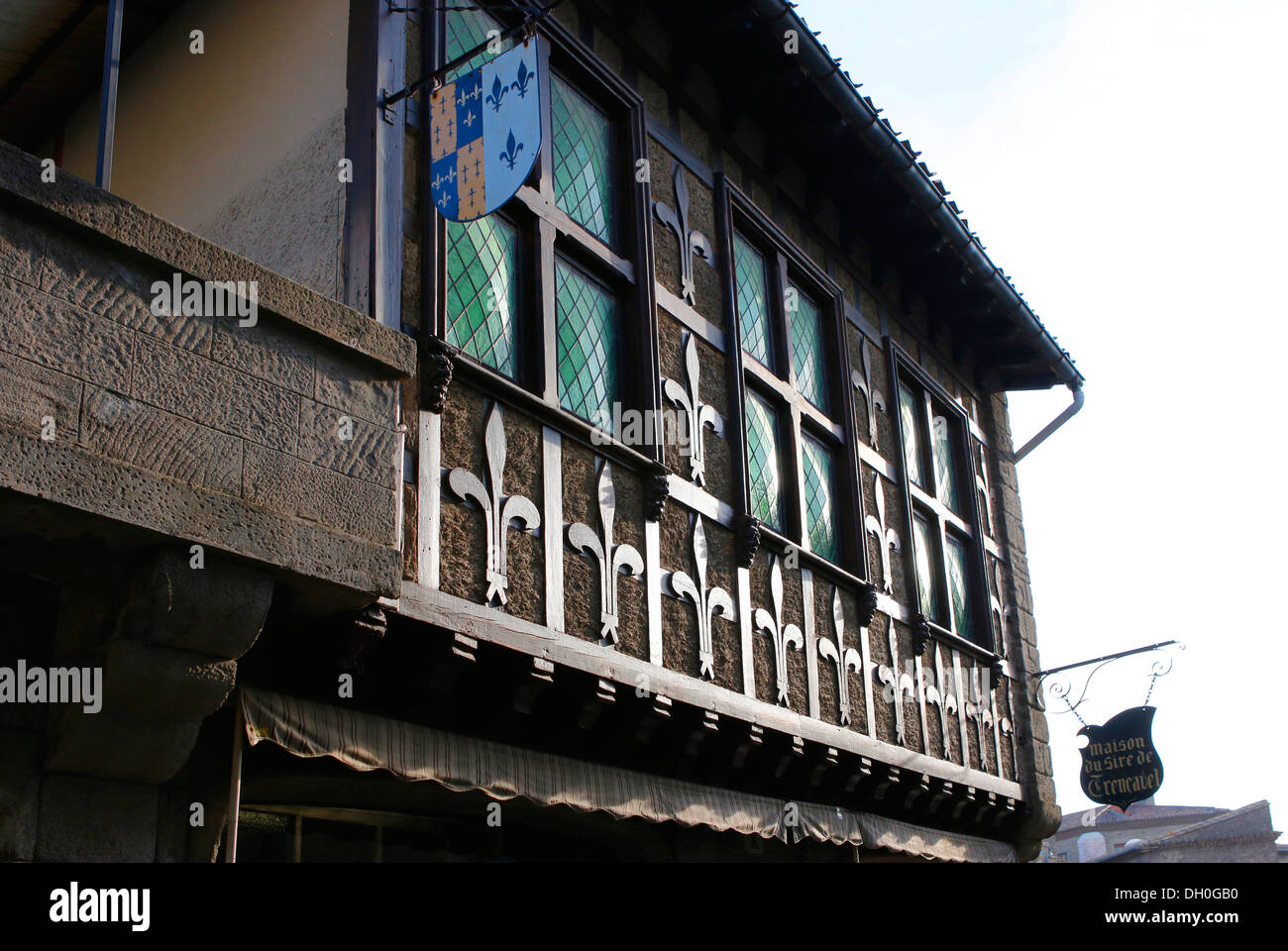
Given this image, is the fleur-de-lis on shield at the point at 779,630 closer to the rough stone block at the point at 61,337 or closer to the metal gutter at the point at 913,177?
the metal gutter at the point at 913,177

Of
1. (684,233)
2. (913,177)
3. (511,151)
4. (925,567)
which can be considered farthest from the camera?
(925,567)

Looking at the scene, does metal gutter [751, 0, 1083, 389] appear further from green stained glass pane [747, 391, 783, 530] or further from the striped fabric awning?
the striped fabric awning

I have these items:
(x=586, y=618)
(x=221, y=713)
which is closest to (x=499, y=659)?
(x=586, y=618)

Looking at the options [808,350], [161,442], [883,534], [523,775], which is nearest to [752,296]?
[808,350]

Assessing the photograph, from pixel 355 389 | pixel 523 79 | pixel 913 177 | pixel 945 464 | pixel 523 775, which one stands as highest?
pixel 913 177

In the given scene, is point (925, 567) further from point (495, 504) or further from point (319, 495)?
point (319, 495)

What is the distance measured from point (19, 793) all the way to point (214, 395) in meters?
1.36

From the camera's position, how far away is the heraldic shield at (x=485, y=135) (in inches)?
207

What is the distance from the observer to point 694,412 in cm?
747

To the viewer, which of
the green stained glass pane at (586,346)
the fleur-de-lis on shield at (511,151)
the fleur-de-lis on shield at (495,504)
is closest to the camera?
the fleur-de-lis on shield at (511,151)

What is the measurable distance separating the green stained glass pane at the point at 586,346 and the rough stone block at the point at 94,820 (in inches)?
110

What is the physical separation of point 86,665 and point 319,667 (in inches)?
36.3

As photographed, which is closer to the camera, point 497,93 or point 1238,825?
point 497,93

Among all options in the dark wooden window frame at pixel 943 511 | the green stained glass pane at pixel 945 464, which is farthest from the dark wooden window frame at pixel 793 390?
the green stained glass pane at pixel 945 464
